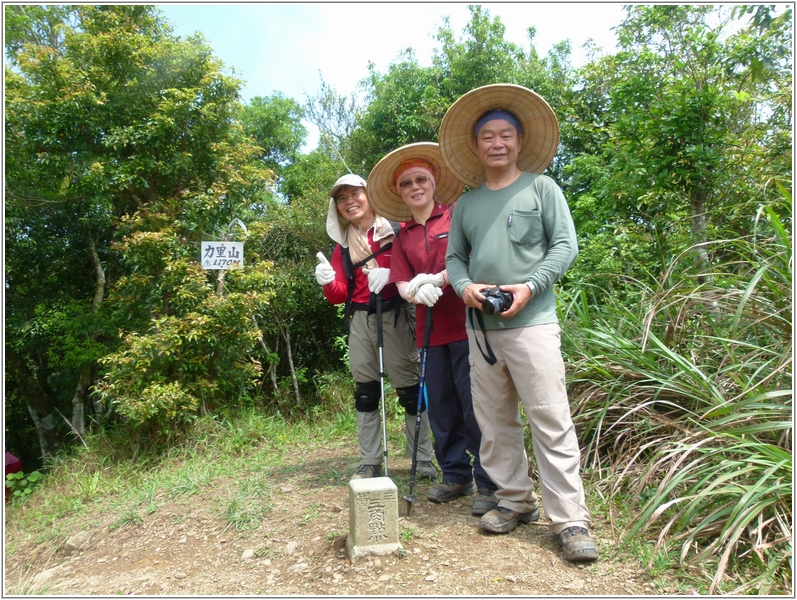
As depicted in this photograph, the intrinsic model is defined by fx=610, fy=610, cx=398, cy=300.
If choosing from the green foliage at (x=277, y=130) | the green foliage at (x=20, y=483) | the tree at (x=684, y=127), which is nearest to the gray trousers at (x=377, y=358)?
the tree at (x=684, y=127)

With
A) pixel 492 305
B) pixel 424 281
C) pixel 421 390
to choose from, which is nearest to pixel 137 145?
pixel 424 281

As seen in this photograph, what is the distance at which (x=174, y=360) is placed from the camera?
5.85m

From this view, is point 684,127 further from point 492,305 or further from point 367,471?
point 367,471

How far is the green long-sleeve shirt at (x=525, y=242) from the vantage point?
270cm

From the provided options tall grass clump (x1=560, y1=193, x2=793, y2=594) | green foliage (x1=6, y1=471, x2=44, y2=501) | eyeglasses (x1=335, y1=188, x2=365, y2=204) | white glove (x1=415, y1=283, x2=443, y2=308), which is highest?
eyeglasses (x1=335, y1=188, x2=365, y2=204)

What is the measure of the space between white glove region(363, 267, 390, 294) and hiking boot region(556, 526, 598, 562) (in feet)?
5.33

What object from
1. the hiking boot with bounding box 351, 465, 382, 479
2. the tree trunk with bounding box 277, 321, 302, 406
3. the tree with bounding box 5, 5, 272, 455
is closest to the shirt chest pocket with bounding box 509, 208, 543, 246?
→ the hiking boot with bounding box 351, 465, 382, 479

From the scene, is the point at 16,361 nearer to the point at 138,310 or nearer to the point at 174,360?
the point at 138,310

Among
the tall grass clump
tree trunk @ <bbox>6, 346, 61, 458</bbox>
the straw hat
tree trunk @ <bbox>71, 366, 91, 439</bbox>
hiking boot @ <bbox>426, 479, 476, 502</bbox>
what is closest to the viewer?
the tall grass clump

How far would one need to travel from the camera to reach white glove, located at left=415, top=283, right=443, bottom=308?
305cm

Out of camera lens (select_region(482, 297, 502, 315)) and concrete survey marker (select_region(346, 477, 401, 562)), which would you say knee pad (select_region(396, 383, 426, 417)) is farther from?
camera lens (select_region(482, 297, 502, 315))

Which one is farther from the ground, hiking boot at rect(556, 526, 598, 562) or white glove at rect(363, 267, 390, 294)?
white glove at rect(363, 267, 390, 294)

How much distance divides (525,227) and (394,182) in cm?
110

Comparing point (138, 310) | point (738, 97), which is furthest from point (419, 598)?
point (138, 310)
